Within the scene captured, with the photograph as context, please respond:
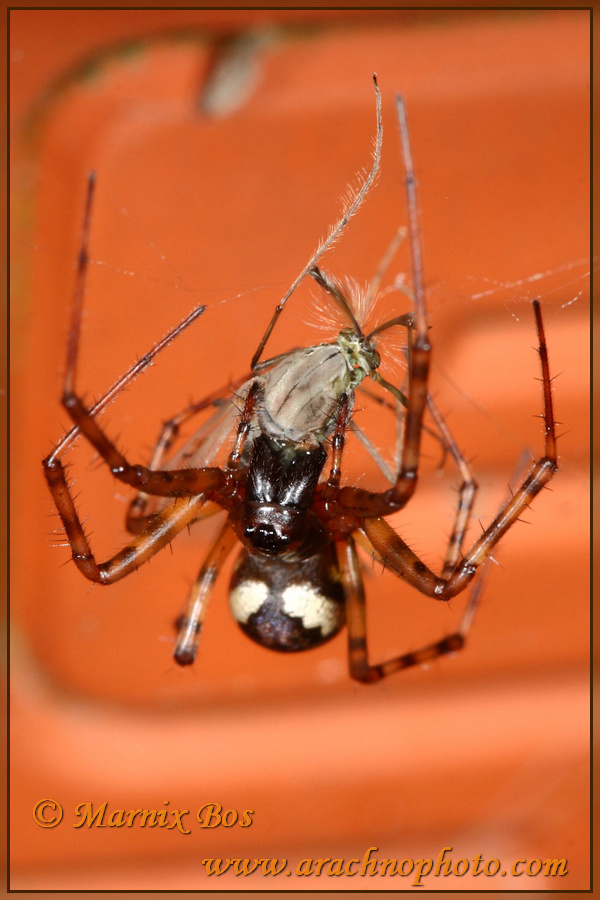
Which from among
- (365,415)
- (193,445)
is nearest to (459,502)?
(365,415)

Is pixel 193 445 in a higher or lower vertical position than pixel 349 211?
lower

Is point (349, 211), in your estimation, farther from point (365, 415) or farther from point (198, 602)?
point (198, 602)

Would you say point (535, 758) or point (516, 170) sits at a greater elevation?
point (516, 170)

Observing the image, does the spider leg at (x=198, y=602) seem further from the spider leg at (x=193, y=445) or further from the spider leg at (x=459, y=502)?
the spider leg at (x=459, y=502)

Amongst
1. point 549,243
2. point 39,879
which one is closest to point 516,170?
point 549,243

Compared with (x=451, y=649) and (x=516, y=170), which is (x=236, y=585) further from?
(x=516, y=170)

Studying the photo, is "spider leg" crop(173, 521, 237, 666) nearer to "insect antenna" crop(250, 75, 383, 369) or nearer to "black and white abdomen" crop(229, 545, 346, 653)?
"black and white abdomen" crop(229, 545, 346, 653)

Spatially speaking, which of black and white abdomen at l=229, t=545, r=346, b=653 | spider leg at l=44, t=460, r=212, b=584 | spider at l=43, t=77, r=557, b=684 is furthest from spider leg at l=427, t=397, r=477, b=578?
spider leg at l=44, t=460, r=212, b=584

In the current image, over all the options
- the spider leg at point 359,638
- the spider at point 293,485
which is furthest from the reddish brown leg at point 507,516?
the spider leg at point 359,638
